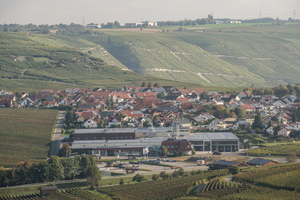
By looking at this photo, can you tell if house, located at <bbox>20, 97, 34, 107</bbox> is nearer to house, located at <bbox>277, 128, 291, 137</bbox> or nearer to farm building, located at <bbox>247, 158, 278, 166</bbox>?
house, located at <bbox>277, 128, 291, 137</bbox>

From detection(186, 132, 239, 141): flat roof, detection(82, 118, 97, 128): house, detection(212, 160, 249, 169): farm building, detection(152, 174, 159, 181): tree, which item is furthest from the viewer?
detection(82, 118, 97, 128): house

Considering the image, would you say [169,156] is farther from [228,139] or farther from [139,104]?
[139,104]

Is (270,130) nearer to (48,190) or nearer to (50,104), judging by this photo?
(48,190)

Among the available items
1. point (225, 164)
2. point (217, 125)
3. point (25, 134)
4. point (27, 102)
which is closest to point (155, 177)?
point (225, 164)

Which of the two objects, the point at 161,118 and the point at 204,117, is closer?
the point at 161,118

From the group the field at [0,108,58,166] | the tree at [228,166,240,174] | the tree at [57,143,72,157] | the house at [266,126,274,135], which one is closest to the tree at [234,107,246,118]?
the house at [266,126,274,135]

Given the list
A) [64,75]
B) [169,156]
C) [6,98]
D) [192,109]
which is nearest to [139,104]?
[192,109]

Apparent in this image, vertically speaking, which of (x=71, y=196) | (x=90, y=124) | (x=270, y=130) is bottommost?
(x=71, y=196)
